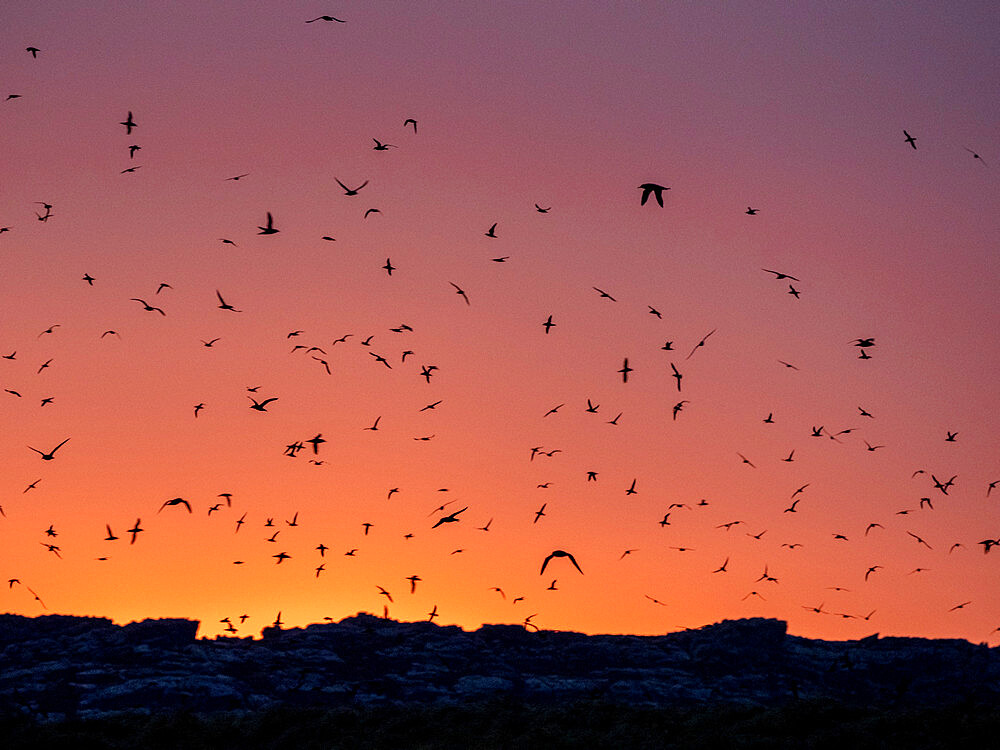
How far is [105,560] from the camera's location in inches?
2272

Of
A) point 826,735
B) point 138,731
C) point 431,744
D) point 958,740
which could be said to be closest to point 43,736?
point 138,731

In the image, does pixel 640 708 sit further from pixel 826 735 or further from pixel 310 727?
pixel 310 727

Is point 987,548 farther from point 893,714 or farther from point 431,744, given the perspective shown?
point 431,744

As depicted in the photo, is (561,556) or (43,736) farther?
(43,736)

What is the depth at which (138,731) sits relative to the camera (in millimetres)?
74375

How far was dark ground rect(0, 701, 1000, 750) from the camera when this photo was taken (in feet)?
172

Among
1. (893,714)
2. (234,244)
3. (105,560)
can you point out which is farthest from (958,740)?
(105,560)

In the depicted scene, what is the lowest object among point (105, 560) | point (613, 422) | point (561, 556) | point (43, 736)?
point (43, 736)

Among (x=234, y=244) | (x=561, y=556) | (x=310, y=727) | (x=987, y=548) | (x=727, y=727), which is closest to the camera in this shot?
(x=561, y=556)

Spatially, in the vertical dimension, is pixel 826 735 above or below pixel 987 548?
below

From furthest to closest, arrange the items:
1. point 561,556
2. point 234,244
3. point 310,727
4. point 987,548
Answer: point 310,727
point 987,548
point 234,244
point 561,556

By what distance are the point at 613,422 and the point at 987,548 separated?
61.9 ft

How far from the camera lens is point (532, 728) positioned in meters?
66.6

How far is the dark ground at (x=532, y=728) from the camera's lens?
2060 inches
